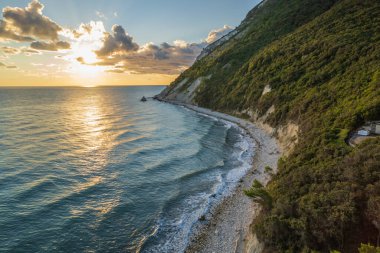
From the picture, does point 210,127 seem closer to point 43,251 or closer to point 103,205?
point 103,205

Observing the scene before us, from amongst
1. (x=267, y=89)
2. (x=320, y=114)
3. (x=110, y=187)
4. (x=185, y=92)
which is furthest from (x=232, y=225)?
(x=185, y=92)

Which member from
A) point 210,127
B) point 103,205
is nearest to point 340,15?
point 210,127

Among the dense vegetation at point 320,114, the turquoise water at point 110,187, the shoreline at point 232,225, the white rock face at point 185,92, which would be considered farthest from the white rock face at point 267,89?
the white rock face at point 185,92

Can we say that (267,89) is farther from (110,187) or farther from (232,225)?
(232,225)

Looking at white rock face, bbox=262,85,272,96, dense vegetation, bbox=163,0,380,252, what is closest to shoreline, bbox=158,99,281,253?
dense vegetation, bbox=163,0,380,252

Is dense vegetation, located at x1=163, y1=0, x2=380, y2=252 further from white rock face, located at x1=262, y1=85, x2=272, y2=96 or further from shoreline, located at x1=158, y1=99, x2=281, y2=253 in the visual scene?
shoreline, located at x1=158, y1=99, x2=281, y2=253

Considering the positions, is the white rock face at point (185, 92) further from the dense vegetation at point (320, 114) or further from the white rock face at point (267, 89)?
the white rock face at point (267, 89)
